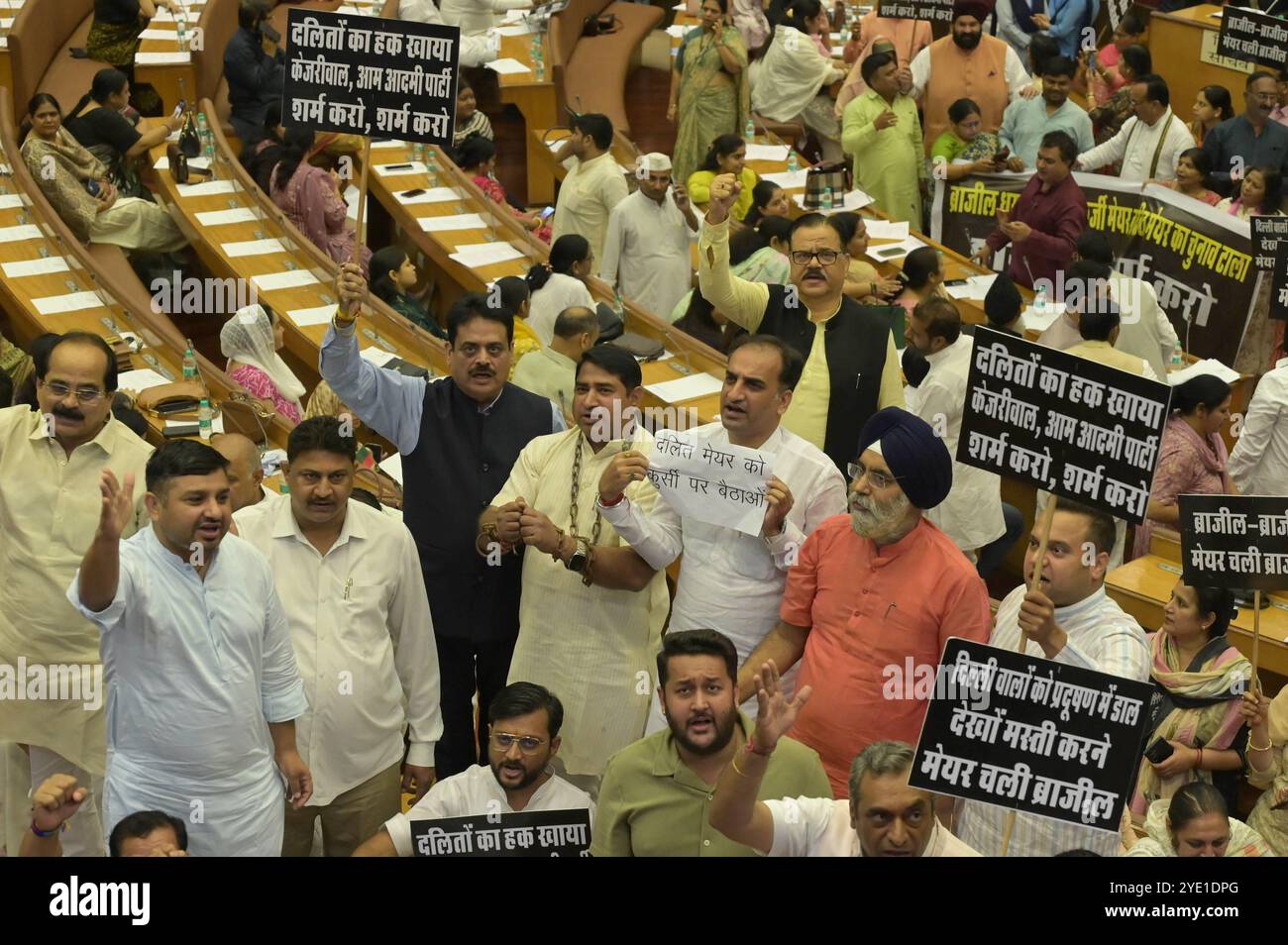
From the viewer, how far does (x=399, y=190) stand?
10227 millimetres

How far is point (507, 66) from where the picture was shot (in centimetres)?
1221

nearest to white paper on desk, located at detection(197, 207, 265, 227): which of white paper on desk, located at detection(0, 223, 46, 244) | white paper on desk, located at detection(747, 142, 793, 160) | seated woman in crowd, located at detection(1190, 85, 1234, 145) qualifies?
white paper on desk, located at detection(0, 223, 46, 244)

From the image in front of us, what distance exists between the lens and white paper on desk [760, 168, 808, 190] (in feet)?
36.1

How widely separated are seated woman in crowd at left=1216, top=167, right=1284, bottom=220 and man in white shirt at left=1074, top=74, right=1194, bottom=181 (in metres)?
0.90

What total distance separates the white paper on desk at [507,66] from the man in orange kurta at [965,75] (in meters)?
2.52

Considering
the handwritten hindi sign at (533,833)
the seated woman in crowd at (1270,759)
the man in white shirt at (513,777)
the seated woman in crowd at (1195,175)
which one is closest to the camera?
the handwritten hindi sign at (533,833)

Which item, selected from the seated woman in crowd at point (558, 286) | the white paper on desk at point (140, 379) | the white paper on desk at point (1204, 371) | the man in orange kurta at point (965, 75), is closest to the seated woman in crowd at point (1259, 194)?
the white paper on desk at point (1204, 371)

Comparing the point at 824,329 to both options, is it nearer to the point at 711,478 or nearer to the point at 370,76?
the point at 711,478

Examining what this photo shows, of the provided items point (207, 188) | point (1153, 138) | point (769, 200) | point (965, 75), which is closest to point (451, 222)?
point (207, 188)

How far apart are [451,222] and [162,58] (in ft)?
9.39

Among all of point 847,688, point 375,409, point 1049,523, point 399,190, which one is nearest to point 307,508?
point 375,409

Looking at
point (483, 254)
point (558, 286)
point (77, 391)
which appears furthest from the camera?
point (483, 254)

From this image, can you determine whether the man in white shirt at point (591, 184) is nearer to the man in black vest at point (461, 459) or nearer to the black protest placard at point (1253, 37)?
the black protest placard at point (1253, 37)

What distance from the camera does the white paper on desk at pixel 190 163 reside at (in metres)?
9.91
